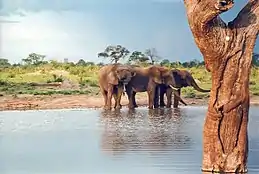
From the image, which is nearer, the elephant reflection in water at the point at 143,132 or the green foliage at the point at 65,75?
the elephant reflection in water at the point at 143,132

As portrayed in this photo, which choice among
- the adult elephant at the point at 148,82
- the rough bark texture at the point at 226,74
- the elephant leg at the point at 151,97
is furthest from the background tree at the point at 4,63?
the rough bark texture at the point at 226,74

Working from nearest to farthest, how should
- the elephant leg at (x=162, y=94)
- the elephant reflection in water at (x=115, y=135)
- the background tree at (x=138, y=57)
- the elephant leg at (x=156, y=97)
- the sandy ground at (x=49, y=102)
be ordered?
the elephant reflection in water at (x=115, y=135) → the sandy ground at (x=49, y=102) → the elephant leg at (x=156, y=97) → the elephant leg at (x=162, y=94) → the background tree at (x=138, y=57)

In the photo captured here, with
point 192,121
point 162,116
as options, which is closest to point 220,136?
point 192,121

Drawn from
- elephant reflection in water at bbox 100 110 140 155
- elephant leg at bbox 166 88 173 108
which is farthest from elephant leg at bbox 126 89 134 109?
elephant reflection in water at bbox 100 110 140 155

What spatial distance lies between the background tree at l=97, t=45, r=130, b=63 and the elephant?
1.30 feet

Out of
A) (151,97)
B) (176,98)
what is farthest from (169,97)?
(151,97)

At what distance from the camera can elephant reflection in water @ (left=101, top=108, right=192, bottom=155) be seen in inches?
360

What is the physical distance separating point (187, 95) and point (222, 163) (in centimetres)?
1205

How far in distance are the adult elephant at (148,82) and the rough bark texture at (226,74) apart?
36.2 ft

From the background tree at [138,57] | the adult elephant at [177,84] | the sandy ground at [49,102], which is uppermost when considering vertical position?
the background tree at [138,57]

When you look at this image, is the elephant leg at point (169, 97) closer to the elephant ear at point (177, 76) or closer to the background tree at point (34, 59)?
the elephant ear at point (177, 76)

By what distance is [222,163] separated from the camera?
660 centimetres

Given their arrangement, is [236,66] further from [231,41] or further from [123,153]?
[123,153]

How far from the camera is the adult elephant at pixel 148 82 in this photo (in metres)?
17.7
